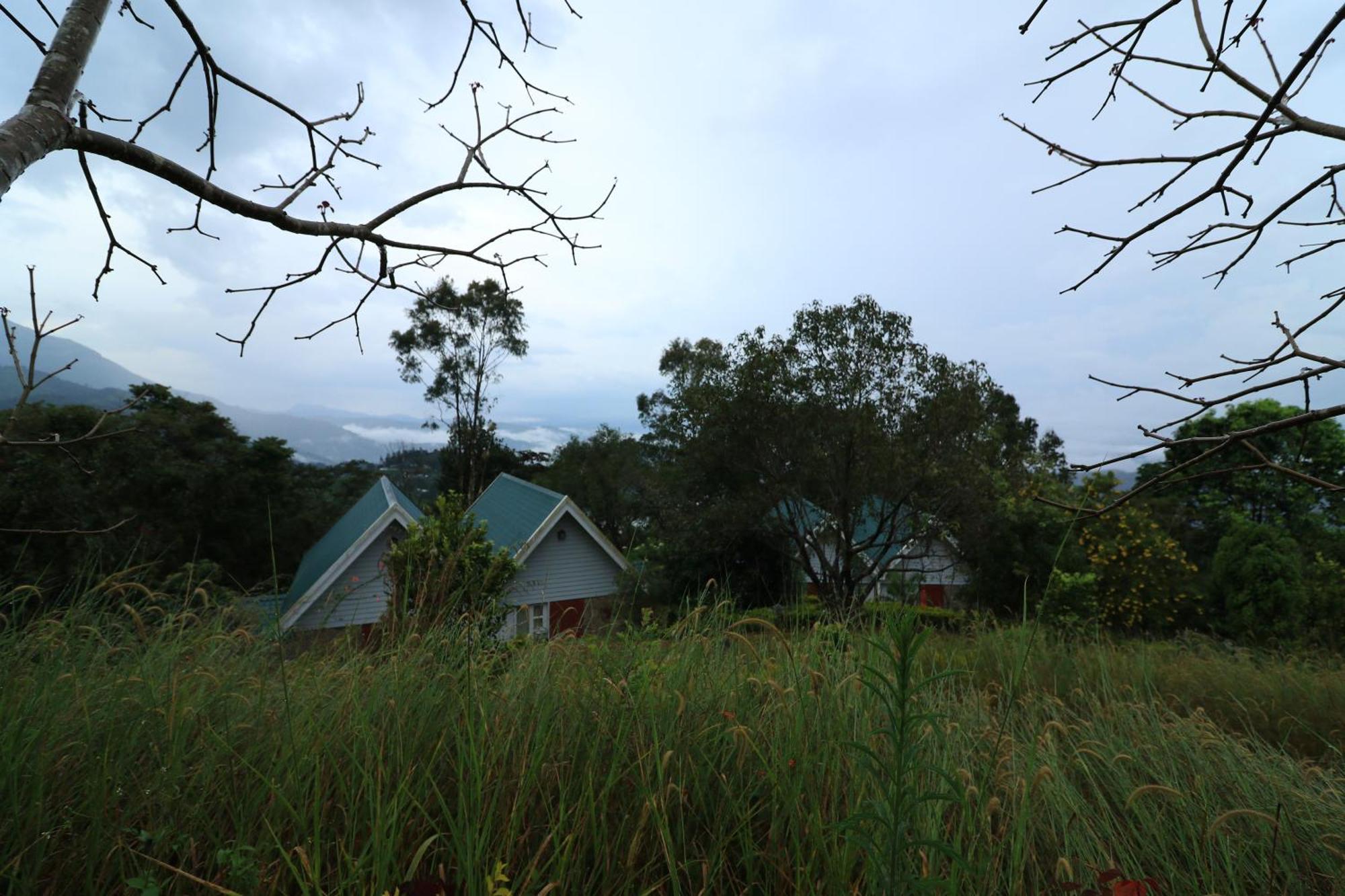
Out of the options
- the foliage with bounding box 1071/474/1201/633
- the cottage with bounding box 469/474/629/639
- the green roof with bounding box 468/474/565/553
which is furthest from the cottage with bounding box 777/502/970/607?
the green roof with bounding box 468/474/565/553

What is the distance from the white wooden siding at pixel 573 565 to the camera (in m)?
19.4

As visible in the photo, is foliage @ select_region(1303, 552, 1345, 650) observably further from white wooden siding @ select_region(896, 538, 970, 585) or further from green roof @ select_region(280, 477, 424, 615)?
green roof @ select_region(280, 477, 424, 615)

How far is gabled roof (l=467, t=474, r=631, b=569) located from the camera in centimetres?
1768

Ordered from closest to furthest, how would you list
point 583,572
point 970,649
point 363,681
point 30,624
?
point 363,681 → point 30,624 → point 970,649 → point 583,572

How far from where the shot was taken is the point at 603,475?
32031 millimetres

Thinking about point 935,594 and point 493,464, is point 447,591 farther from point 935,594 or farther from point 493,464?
point 493,464

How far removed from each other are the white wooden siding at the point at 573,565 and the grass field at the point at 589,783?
52.8ft

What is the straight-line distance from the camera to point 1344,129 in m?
1.83

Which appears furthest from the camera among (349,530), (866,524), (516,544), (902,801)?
(866,524)

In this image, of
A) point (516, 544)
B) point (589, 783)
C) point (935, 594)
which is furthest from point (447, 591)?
point (935, 594)

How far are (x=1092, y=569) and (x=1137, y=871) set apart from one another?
1747cm

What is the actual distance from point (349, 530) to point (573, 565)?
5891mm

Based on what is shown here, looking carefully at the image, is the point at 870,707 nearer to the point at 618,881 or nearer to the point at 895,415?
the point at 618,881

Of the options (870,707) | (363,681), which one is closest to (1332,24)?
(870,707)
